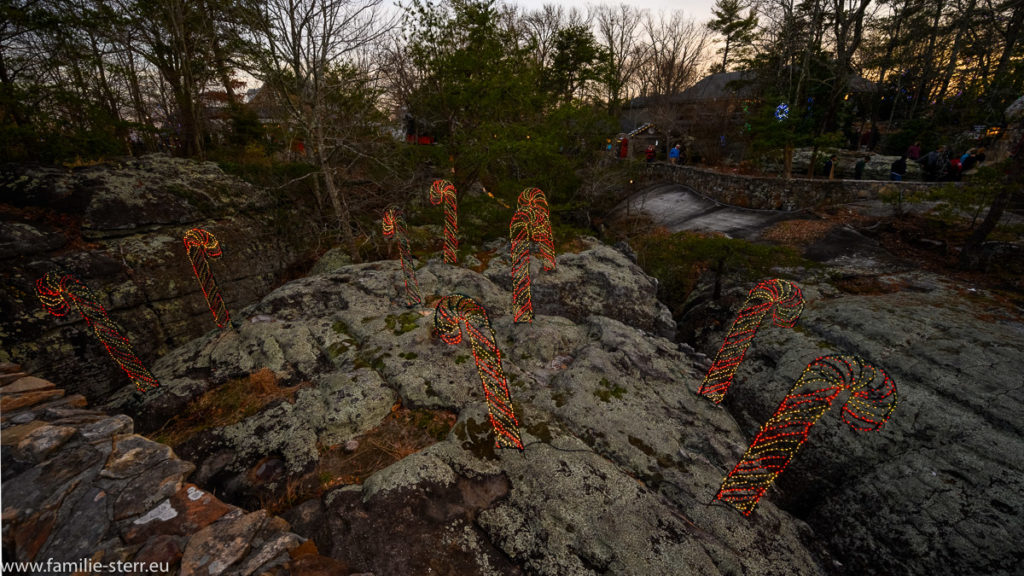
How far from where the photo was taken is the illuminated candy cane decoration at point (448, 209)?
29.4 ft

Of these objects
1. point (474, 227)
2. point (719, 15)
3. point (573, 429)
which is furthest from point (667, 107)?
point (573, 429)

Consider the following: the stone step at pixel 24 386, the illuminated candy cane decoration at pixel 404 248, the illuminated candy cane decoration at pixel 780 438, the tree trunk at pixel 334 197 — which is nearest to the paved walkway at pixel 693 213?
the illuminated candy cane decoration at pixel 780 438

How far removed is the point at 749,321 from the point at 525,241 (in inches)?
178

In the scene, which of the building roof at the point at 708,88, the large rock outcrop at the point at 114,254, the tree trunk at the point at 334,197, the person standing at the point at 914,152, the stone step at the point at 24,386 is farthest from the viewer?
the building roof at the point at 708,88

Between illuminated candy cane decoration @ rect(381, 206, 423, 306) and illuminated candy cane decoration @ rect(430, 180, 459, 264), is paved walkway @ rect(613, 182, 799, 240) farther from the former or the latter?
illuminated candy cane decoration @ rect(381, 206, 423, 306)

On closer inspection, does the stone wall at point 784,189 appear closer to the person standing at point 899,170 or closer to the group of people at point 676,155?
the person standing at point 899,170

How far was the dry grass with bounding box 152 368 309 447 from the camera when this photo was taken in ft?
16.0

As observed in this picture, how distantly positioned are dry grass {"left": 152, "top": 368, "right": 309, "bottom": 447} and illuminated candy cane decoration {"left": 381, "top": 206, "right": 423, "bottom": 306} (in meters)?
3.24

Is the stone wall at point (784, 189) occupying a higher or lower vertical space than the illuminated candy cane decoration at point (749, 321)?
higher

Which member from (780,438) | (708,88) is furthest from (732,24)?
(780,438)

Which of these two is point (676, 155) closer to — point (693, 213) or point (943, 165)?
point (693, 213)

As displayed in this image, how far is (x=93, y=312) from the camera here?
5.35m

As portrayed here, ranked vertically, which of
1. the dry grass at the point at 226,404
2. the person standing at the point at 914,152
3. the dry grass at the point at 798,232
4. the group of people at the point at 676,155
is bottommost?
the dry grass at the point at 226,404

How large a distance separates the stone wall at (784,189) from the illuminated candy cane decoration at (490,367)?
20360 millimetres
